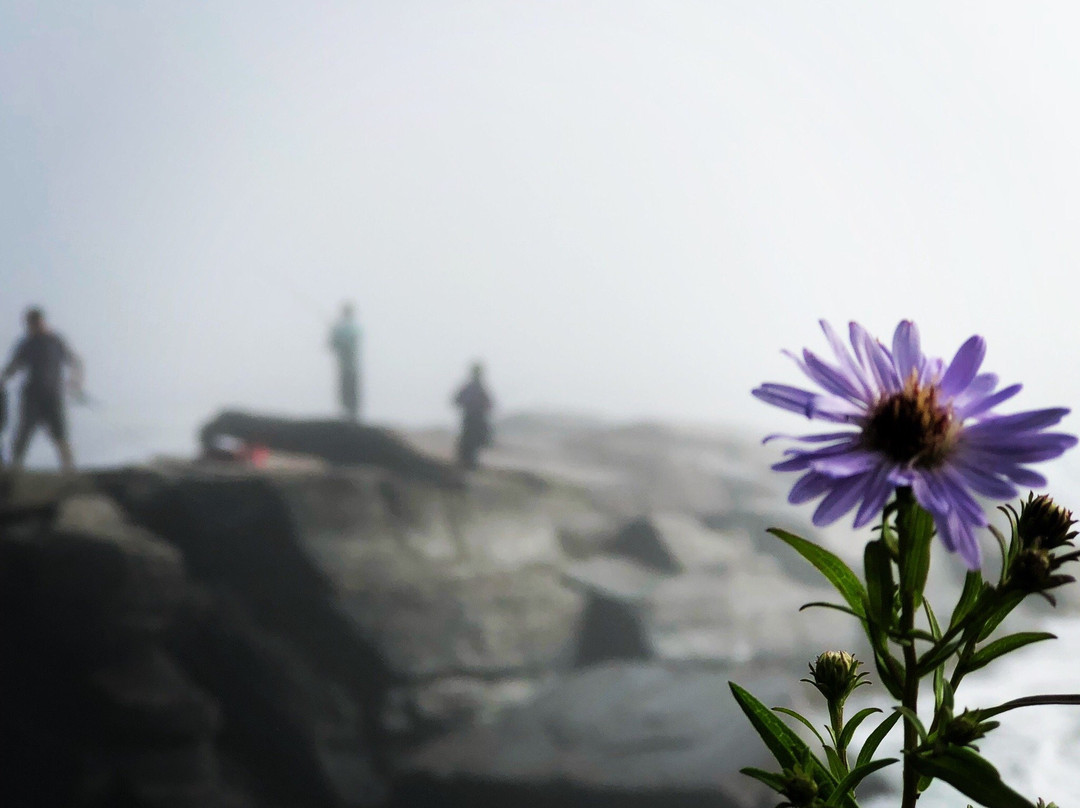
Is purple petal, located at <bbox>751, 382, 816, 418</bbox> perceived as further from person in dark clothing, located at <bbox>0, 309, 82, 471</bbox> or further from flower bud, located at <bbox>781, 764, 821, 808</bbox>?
person in dark clothing, located at <bbox>0, 309, 82, 471</bbox>

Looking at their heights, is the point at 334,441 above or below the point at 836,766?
above

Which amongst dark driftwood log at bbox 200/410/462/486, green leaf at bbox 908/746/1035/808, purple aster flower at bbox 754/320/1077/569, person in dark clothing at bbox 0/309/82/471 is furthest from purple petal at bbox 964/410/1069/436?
dark driftwood log at bbox 200/410/462/486

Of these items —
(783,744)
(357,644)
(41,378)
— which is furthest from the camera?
(357,644)

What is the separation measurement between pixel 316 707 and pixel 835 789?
4993mm

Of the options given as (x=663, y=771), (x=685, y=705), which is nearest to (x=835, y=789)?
(x=663, y=771)

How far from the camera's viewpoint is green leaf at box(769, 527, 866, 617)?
13.8 inches

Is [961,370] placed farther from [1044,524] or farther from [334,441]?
→ [334,441]

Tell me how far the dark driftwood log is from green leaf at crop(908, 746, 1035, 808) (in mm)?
4979

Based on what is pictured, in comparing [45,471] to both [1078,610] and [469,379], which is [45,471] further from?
[1078,610]

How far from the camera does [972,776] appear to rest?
31 cm

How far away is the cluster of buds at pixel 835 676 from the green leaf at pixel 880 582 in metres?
0.10

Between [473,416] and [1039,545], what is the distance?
4.72m

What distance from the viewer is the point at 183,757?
4645 mm

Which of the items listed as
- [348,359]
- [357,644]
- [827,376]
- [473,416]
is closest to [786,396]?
[827,376]
